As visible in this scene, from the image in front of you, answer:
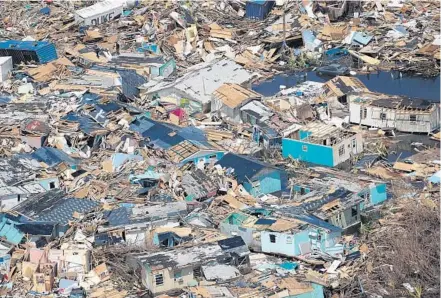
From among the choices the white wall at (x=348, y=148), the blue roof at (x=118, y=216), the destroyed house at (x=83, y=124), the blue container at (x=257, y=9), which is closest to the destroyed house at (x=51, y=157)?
the destroyed house at (x=83, y=124)

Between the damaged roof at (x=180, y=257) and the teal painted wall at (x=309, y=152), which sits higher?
the damaged roof at (x=180, y=257)

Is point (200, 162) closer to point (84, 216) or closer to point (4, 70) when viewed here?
point (84, 216)

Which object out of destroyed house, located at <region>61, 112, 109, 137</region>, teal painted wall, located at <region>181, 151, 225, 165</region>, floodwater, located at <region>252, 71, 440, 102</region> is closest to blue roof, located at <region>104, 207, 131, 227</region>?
teal painted wall, located at <region>181, 151, 225, 165</region>

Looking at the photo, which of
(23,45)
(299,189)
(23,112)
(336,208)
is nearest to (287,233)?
(336,208)

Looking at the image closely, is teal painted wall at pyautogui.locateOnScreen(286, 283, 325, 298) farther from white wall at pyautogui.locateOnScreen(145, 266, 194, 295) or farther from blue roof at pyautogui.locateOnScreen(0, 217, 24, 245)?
blue roof at pyautogui.locateOnScreen(0, 217, 24, 245)

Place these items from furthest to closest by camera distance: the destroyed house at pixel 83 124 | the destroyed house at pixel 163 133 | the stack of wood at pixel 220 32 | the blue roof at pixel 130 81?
the stack of wood at pixel 220 32 < the blue roof at pixel 130 81 < the destroyed house at pixel 83 124 < the destroyed house at pixel 163 133

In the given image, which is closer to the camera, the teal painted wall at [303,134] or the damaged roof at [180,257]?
the damaged roof at [180,257]

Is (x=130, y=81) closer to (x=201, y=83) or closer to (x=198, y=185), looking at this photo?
(x=201, y=83)

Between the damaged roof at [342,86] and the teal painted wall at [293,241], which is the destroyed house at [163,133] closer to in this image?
the damaged roof at [342,86]

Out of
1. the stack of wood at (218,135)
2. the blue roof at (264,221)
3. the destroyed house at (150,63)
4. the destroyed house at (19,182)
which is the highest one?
the blue roof at (264,221)
